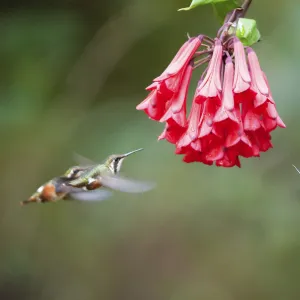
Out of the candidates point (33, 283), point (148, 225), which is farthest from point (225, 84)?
point (33, 283)

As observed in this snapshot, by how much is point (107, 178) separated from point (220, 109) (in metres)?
0.53

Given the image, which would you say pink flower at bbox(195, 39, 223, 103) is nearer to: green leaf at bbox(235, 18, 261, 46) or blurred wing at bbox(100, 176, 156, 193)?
green leaf at bbox(235, 18, 261, 46)

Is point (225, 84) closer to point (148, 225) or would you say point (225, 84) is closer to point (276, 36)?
point (276, 36)

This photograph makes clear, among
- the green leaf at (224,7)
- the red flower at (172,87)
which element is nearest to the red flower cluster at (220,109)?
the red flower at (172,87)

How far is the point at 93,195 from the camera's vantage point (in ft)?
6.06

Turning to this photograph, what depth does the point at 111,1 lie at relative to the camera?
4312 millimetres

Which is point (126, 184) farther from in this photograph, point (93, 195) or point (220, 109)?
point (220, 109)

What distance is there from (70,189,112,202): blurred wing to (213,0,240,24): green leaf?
2.10 ft

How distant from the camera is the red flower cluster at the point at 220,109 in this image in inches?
53.4

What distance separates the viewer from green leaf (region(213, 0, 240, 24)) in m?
1.49

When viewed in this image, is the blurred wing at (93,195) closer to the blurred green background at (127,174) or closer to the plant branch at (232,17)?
the plant branch at (232,17)

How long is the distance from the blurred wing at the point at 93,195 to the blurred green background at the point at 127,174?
1739 mm

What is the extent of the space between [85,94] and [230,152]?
2975 millimetres

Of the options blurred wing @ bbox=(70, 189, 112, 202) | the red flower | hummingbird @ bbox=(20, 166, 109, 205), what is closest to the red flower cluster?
the red flower
